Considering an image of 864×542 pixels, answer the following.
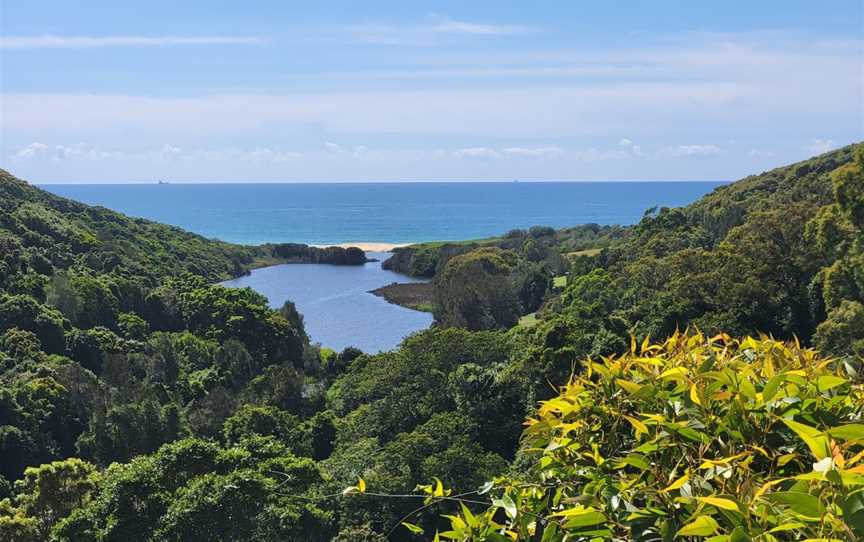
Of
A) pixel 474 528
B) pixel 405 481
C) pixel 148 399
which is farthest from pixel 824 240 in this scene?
pixel 474 528

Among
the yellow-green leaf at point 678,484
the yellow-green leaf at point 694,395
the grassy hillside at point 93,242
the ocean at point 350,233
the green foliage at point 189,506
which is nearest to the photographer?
the yellow-green leaf at point 678,484

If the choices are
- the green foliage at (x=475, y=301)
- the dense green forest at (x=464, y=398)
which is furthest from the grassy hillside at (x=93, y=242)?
the green foliage at (x=475, y=301)

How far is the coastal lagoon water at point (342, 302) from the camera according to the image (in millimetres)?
41125

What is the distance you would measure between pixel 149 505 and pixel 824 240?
18.0 meters

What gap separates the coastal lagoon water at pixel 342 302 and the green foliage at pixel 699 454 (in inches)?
1392

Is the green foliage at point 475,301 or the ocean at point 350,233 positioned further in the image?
the ocean at point 350,233

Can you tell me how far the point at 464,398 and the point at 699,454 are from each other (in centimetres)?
1757

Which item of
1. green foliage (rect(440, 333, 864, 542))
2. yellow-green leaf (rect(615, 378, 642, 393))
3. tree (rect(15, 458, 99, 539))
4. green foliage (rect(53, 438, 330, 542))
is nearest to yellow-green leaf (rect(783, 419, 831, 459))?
green foliage (rect(440, 333, 864, 542))

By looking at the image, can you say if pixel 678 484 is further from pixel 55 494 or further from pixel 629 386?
pixel 55 494

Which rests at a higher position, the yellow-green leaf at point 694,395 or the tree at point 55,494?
the yellow-green leaf at point 694,395

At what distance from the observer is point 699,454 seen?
1908 mm

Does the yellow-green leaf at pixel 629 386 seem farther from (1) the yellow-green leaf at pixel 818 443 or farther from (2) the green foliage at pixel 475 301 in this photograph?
(2) the green foliage at pixel 475 301

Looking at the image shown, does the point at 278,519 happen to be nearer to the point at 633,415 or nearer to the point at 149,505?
the point at 149,505

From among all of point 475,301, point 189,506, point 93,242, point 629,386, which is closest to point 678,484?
point 629,386
